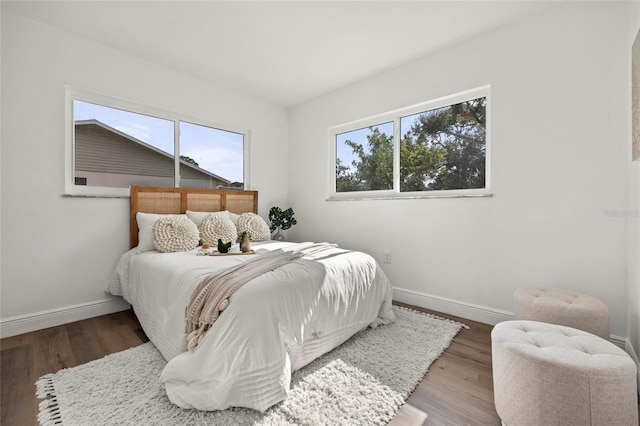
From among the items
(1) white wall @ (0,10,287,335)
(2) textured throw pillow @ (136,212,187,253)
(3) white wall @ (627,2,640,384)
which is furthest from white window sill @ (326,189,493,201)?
(1) white wall @ (0,10,287,335)

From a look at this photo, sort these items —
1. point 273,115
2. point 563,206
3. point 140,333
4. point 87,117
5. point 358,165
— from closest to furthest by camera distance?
point 563,206 < point 140,333 < point 87,117 < point 358,165 < point 273,115

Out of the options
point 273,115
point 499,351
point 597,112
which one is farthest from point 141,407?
point 273,115

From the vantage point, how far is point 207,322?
1395 mm

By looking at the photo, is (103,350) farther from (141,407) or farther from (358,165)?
(358,165)

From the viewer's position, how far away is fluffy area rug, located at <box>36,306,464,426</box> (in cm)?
131

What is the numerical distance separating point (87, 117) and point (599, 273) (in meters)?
4.39

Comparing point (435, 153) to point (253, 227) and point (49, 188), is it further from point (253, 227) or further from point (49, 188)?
point (49, 188)

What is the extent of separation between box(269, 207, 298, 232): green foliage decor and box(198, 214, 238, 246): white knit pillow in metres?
0.85

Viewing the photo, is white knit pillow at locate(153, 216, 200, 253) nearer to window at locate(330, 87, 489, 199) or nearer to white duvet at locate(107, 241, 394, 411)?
white duvet at locate(107, 241, 394, 411)

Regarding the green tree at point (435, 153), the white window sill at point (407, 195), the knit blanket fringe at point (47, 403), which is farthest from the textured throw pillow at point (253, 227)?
the knit blanket fringe at point (47, 403)

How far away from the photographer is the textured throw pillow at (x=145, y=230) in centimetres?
256

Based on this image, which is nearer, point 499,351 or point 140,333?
point 499,351

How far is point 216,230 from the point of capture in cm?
289

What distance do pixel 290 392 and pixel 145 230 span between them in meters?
2.03
